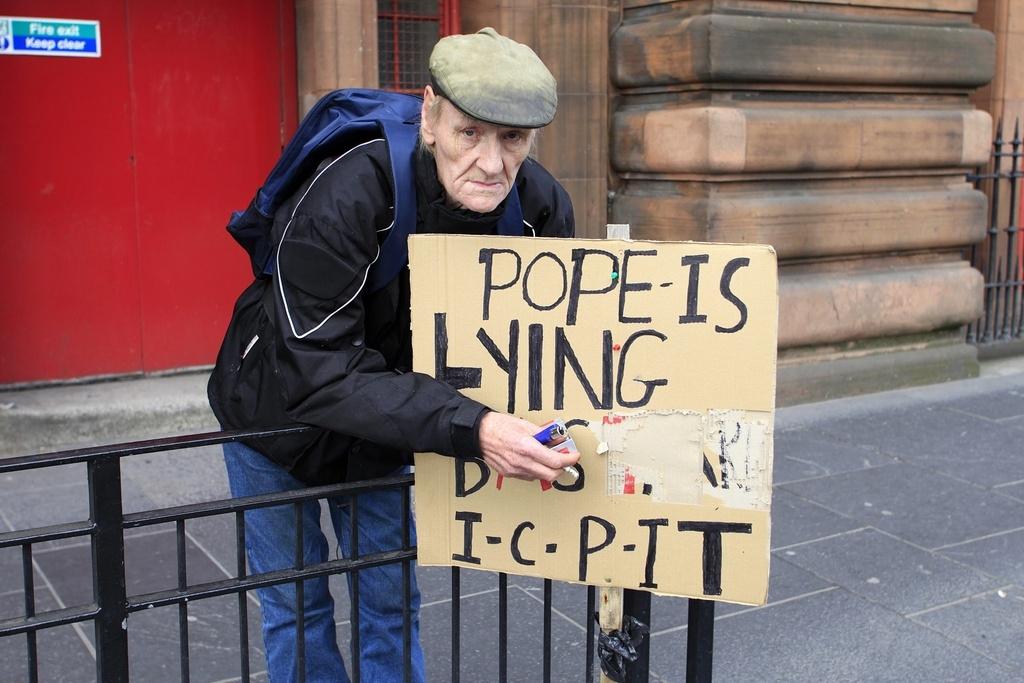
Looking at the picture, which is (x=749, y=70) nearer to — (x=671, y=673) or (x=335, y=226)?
(x=671, y=673)

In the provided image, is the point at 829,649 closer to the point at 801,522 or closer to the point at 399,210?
the point at 801,522

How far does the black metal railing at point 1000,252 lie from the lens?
8141 mm

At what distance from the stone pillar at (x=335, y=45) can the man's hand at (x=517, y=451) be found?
4.52 metres

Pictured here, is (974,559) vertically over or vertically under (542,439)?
under

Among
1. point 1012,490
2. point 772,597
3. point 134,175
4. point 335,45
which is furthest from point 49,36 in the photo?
point 1012,490

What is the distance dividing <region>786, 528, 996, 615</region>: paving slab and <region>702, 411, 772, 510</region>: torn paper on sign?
2.27 metres

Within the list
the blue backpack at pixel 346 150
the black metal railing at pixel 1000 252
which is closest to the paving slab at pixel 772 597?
the blue backpack at pixel 346 150

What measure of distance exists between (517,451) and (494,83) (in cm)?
69

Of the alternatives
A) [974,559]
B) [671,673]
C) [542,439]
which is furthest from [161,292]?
[542,439]

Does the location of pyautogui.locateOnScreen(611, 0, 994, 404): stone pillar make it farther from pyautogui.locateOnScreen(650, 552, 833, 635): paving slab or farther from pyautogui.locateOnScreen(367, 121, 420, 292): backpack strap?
pyautogui.locateOnScreen(367, 121, 420, 292): backpack strap

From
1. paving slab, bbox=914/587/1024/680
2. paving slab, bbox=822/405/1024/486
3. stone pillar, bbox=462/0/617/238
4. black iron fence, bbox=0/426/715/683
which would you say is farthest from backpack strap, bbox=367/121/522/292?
stone pillar, bbox=462/0/617/238

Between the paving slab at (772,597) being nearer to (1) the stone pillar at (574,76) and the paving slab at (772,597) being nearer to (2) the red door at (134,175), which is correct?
(1) the stone pillar at (574,76)

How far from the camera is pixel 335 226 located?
235cm

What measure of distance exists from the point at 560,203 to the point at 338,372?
0.70 m
